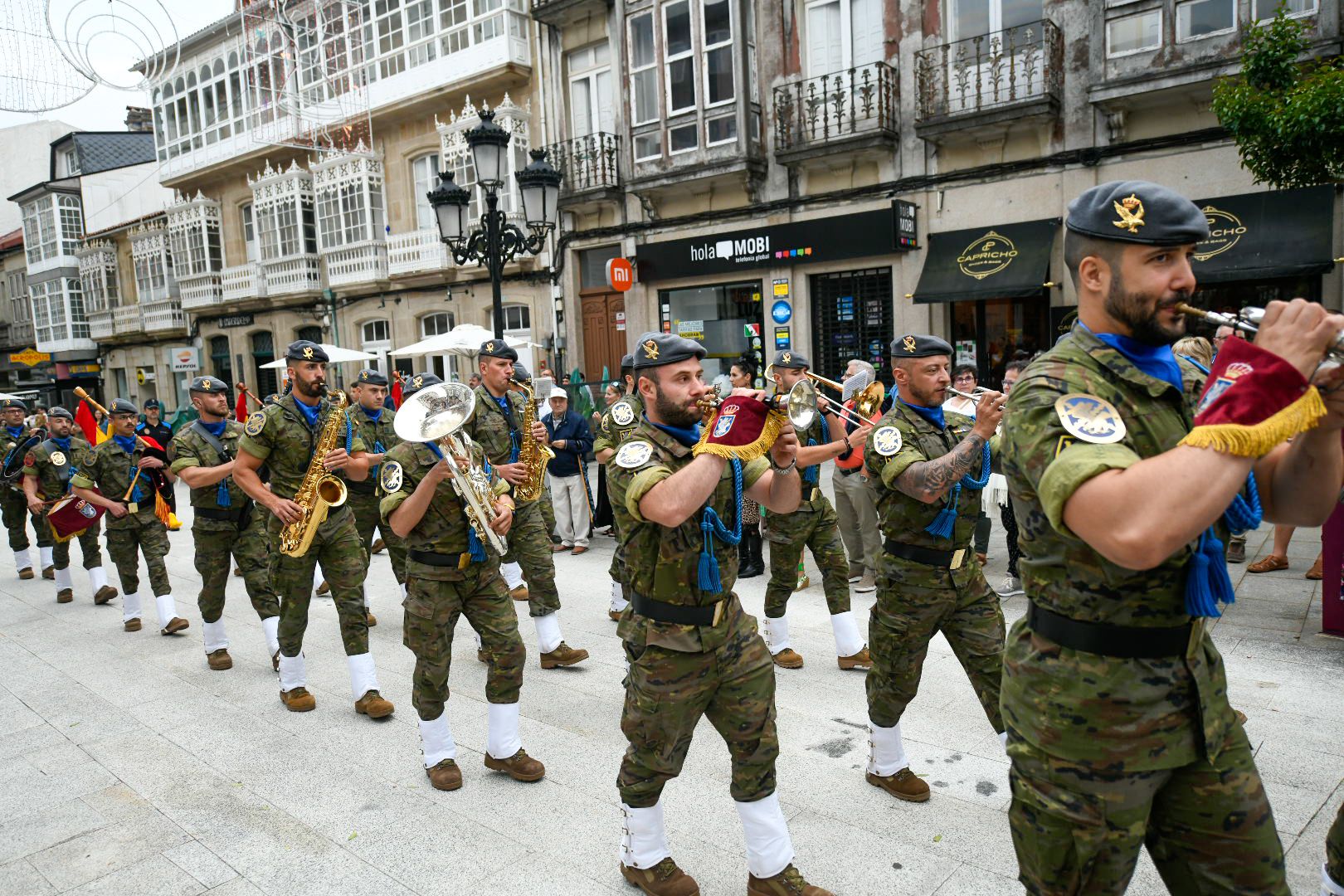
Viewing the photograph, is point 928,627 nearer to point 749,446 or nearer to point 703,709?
point 703,709

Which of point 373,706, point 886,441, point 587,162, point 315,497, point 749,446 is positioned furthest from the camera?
point 587,162

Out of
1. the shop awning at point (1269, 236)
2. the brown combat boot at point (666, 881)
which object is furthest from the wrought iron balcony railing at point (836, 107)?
the brown combat boot at point (666, 881)

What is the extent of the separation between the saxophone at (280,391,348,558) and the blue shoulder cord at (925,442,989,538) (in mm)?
3860

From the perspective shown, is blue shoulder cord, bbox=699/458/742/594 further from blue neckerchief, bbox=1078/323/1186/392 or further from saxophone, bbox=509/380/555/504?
saxophone, bbox=509/380/555/504

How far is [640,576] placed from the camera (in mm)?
3572

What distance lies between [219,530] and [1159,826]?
7010 mm

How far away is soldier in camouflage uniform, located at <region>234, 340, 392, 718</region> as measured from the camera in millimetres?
6094

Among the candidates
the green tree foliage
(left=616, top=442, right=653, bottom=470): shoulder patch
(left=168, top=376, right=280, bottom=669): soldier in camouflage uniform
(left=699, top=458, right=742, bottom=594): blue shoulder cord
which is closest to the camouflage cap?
(left=699, top=458, right=742, bottom=594): blue shoulder cord

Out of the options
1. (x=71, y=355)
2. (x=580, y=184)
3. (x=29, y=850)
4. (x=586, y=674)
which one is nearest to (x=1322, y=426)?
(x=586, y=674)

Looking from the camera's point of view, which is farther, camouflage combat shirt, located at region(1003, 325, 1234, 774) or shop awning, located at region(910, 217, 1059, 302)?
shop awning, located at region(910, 217, 1059, 302)

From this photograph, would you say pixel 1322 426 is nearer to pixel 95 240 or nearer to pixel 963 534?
pixel 963 534

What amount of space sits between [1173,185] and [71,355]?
41.8 metres

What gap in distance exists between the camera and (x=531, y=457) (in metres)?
6.85

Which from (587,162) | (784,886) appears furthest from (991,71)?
(784,886)
